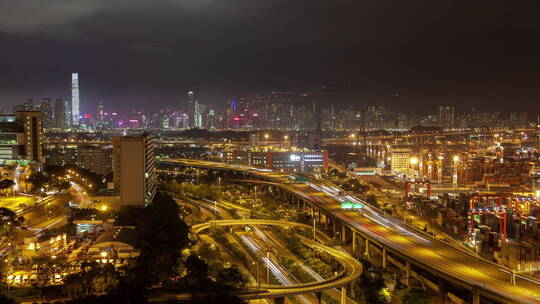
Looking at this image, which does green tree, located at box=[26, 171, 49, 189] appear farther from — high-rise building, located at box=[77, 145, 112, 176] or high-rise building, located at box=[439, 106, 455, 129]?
high-rise building, located at box=[439, 106, 455, 129]

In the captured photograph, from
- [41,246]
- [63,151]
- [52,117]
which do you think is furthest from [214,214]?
[52,117]

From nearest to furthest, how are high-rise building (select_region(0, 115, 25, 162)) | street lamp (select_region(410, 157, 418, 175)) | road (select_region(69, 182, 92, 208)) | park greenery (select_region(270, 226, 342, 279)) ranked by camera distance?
park greenery (select_region(270, 226, 342, 279)), road (select_region(69, 182, 92, 208)), high-rise building (select_region(0, 115, 25, 162)), street lamp (select_region(410, 157, 418, 175))

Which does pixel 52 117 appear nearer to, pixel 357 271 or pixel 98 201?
pixel 98 201

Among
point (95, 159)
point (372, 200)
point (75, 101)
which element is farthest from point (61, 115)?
point (372, 200)

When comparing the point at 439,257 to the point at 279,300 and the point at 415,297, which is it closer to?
the point at 415,297

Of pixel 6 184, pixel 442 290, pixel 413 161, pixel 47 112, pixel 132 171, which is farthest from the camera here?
pixel 47 112

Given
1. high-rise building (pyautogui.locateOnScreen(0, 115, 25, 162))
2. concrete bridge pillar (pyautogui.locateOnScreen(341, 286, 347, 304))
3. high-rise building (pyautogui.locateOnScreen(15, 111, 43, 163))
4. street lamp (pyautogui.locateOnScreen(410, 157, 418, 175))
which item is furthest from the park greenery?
street lamp (pyautogui.locateOnScreen(410, 157, 418, 175))
